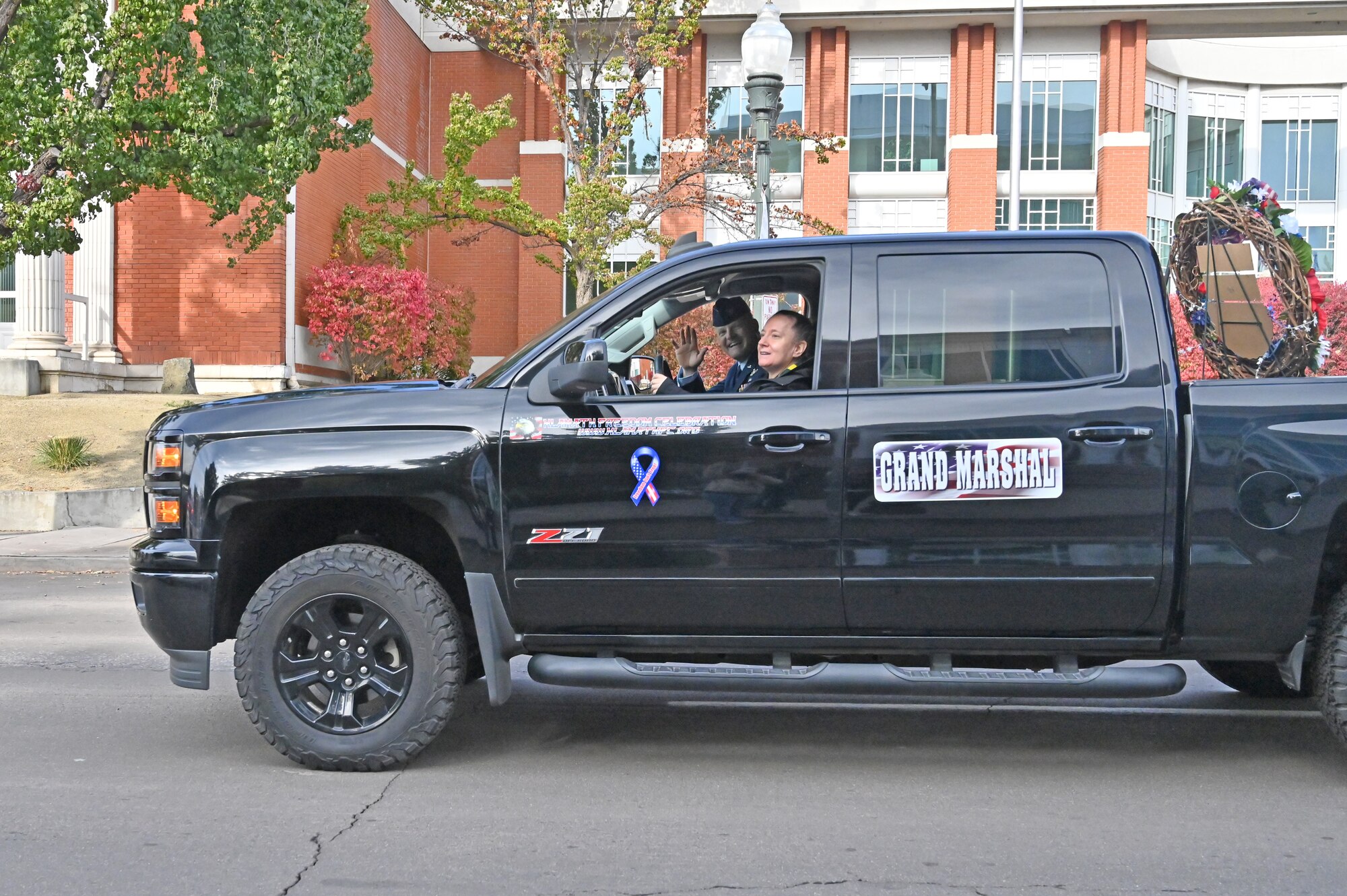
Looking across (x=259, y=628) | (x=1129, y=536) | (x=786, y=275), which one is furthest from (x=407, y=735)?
(x=1129, y=536)

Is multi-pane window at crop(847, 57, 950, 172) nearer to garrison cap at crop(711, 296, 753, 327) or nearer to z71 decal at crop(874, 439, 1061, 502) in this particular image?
garrison cap at crop(711, 296, 753, 327)

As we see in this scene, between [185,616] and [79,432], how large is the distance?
13612 mm

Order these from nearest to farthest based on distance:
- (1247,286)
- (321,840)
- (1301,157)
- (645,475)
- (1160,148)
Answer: (321,840)
(645,475)
(1247,286)
(1160,148)
(1301,157)

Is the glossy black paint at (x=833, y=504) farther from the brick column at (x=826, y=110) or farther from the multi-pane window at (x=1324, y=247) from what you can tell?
the multi-pane window at (x=1324, y=247)

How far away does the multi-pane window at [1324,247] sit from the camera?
3646 centimetres

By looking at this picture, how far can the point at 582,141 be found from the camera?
2306 cm

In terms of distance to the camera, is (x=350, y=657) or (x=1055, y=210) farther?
(x=1055, y=210)

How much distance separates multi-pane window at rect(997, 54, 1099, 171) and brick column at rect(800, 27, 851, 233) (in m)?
4.14

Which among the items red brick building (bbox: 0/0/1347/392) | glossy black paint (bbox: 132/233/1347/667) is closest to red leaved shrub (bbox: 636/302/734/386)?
glossy black paint (bbox: 132/233/1347/667)

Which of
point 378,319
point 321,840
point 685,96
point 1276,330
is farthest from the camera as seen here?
point 685,96

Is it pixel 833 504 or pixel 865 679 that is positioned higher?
pixel 833 504

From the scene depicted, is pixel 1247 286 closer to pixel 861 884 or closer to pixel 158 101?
pixel 861 884

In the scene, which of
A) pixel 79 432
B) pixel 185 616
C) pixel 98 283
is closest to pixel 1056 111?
pixel 98 283

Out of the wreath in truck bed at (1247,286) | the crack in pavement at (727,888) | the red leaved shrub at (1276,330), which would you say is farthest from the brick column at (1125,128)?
the crack in pavement at (727,888)
